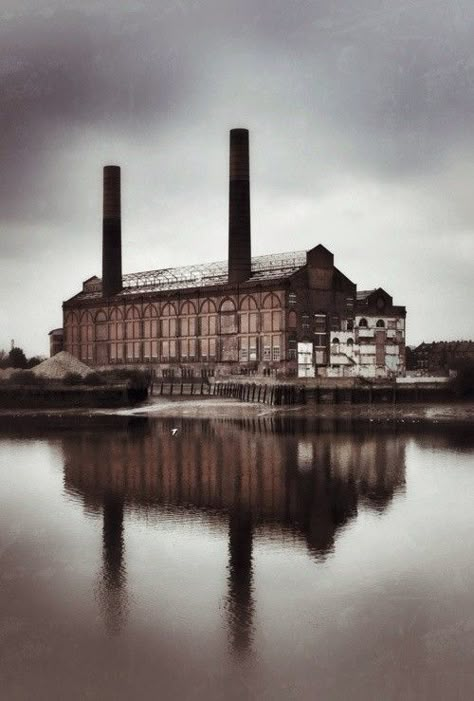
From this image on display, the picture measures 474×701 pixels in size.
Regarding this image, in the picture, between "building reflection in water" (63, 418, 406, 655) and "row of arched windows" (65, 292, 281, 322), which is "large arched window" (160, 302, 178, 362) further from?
"building reflection in water" (63, 418, 406, 655)

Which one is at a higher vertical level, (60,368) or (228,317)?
(228,317)

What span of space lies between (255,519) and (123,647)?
8205 millimetres

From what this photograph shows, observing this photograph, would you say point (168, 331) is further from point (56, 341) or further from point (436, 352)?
point (436, 352)

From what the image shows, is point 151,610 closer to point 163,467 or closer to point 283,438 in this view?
point 163,467

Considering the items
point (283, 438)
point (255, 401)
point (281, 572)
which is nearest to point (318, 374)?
point (255, 401)

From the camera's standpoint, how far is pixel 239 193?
60.8 meters

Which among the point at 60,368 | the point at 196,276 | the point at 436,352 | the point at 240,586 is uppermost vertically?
the point at 196,276

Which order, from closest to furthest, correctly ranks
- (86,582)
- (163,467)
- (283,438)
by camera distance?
(86,582) < (163,467) < (283,438)

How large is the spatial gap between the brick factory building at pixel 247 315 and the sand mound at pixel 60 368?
9.19 meters

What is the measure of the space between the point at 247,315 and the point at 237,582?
49856 mm

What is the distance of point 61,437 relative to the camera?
3875 cm

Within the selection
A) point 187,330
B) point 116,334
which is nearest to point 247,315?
point 187,330

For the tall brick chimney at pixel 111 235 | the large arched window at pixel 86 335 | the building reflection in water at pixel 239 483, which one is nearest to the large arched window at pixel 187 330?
the tall brick chimney at pixel 111 235

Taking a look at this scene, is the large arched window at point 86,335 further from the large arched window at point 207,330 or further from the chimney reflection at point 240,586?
the chimney reflection at point 240,586
